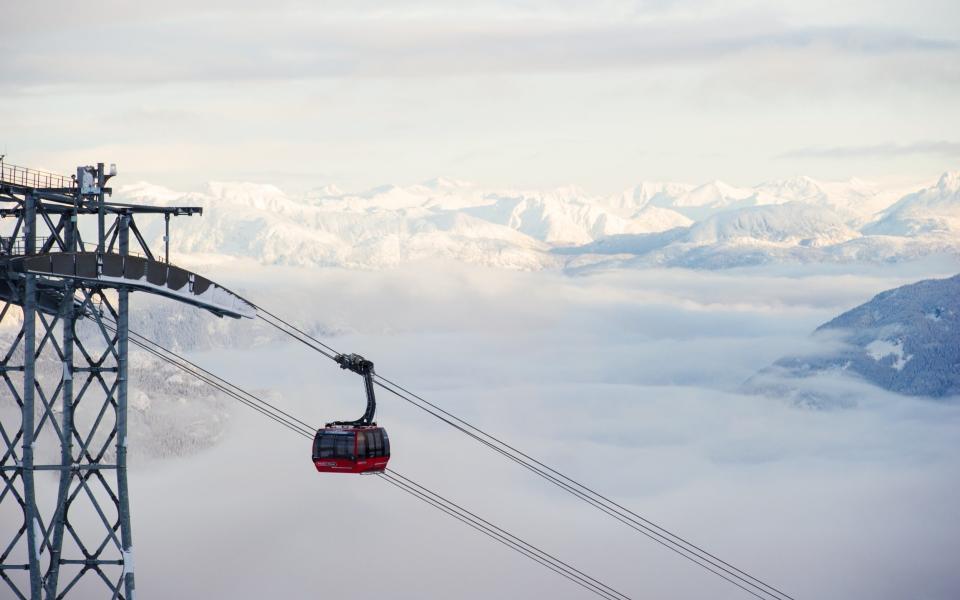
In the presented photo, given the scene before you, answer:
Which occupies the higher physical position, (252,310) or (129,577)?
(252,310)

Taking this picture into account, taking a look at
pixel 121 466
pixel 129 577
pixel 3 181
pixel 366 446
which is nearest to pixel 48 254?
pixel 3 181

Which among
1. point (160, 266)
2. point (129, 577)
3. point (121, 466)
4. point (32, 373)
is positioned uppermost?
point (160, 266)

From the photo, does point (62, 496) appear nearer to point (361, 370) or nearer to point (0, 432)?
point (0, 432)

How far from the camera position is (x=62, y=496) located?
3063 inches

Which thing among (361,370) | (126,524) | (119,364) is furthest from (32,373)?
(361,370)

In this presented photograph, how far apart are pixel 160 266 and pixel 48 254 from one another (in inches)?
234

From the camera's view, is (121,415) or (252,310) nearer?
(121,415)

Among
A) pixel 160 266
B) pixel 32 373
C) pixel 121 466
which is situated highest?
pixel 160 266

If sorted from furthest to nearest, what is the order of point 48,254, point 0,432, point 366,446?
1. point 366,446
2. point 0,432
3. point 48,254

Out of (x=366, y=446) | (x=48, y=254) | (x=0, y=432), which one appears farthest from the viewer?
(x=366, y=446)

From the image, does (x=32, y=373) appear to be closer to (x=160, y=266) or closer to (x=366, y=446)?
(x=160, y=266)

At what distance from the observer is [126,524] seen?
77125mm

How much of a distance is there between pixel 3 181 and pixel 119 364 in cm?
1061

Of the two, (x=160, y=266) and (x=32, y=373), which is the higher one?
(x=160, y=266)
